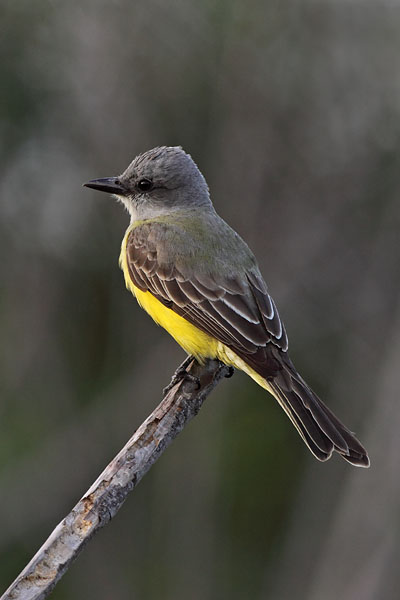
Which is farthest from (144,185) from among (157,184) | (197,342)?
(197,342)

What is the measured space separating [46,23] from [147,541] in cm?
458

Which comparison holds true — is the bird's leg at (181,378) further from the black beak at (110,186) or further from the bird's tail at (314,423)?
the black beak at (110,186)

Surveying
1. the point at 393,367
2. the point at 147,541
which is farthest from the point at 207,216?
the point at 147,541

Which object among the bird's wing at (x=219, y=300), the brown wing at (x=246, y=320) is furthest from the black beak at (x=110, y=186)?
the bird's wing at (x=219, y=300)

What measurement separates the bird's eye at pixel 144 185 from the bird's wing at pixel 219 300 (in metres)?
0.57

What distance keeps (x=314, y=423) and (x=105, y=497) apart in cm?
131

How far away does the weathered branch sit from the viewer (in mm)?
2779

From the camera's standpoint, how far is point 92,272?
691 centimetres

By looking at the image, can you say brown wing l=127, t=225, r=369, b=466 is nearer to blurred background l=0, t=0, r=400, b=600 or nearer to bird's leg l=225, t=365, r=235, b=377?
bird's leg l=225, t=365, r=235, b=377

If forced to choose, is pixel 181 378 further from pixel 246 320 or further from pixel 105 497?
pixel 105 497

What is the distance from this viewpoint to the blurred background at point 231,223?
20.5ft

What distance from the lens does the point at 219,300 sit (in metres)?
4.39

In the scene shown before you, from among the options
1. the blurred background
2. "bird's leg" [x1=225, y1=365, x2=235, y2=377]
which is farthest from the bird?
the blurred background

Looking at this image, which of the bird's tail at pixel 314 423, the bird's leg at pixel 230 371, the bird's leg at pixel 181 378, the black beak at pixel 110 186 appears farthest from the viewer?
the black beak at pixel 110 186
